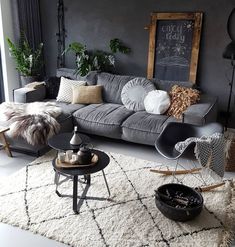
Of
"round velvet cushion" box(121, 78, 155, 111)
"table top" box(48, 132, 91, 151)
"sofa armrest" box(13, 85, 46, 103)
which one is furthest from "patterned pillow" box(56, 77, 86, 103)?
"table top" box(48, 132, 91, 151)

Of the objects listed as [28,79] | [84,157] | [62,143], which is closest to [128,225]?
[84,157]

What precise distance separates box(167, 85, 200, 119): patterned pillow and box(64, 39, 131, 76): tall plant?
4.13 ft

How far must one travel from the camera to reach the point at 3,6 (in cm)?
470

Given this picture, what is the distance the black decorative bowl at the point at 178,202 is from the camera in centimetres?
228

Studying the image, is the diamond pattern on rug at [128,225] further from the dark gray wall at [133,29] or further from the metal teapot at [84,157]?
the dark gray wall at [133,29]

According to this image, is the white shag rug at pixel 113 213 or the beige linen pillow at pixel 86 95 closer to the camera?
the white shag rug at pixel 113 213

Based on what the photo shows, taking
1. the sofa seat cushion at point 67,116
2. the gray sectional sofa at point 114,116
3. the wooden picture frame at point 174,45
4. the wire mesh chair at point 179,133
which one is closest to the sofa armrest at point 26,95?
the gray sectional sofa at point 114,116

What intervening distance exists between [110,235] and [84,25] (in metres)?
3.61

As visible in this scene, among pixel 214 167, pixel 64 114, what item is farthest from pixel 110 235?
pixel 64 114

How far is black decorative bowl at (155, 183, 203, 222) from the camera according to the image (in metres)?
2.28

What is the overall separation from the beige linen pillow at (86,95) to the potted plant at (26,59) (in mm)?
1044

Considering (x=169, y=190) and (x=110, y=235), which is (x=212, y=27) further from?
(x=110, y=235)

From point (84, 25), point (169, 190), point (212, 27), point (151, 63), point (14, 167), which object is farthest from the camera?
point (84, 25)

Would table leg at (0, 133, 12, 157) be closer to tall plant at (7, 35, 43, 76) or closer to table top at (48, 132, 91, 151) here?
table top at (48, 132, 91, 151)
